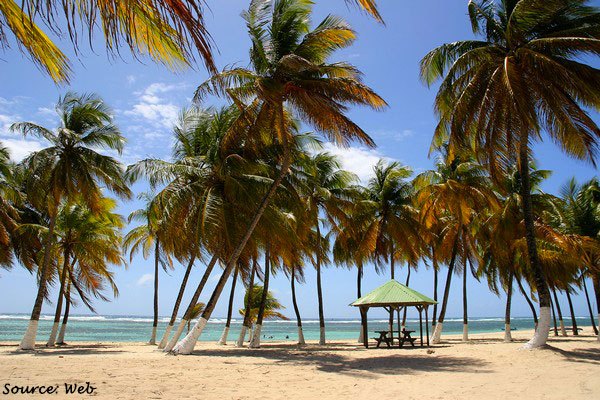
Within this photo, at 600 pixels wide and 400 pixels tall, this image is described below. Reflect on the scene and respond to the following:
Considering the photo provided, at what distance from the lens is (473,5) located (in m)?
13.9

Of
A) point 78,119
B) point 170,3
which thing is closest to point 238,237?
point 78,119

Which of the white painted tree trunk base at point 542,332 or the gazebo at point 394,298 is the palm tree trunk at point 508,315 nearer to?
the gazebo at point 394,298

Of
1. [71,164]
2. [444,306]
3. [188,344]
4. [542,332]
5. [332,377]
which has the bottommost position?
[332,377]

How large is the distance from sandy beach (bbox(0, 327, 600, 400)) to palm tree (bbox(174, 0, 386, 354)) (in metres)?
3.57

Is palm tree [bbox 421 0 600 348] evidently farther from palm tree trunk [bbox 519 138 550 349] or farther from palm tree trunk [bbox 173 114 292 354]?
palm tree trunk [bbox 173 114 292 354]

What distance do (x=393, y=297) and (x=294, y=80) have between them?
941cm

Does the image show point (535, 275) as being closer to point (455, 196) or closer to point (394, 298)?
point (394, 298)

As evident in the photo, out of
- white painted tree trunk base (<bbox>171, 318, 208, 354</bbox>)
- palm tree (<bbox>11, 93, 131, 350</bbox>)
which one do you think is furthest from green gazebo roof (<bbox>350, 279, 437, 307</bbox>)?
palm tree (<bbox>11, 93, 131, 350</bbox>)

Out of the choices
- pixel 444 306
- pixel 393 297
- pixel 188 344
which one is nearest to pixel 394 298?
pixel 393 297

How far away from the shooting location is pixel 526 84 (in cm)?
1263

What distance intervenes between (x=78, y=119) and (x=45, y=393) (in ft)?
43.1

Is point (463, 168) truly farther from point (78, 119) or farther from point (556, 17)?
point (78, 119)

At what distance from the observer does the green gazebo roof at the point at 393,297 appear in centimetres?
1755

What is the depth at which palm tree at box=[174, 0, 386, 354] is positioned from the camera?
1365 cm
